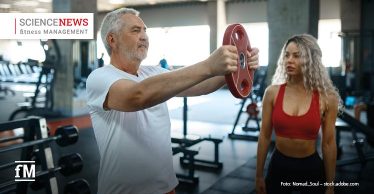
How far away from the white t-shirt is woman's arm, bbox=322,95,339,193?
0.74m

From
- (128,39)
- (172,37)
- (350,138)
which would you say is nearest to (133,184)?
(128,39)

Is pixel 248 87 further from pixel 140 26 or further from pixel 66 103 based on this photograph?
A: pixel 66 103

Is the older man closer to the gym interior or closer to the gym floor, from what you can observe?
the gym interior

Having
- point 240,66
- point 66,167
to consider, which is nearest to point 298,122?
point 240,66

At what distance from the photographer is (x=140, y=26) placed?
106 cm

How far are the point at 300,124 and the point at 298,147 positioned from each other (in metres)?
0.10

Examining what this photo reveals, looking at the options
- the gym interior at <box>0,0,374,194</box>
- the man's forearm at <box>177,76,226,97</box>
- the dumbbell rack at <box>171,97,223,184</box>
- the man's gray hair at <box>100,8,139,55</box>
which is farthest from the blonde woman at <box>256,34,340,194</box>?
the dumbbell rack at <box>171,97,223,184</box>

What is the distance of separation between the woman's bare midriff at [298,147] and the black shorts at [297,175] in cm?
2

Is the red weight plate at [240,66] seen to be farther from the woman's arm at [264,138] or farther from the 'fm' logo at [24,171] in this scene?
the 'fm' logo at [24,171]

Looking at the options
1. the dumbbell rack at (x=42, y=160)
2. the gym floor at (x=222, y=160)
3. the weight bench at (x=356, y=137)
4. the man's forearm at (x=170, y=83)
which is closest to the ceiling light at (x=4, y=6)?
the gym floor at (x=222, y=160)

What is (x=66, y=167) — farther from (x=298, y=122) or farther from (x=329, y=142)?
(x=329, y=142)

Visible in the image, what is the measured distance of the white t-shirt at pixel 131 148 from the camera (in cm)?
105

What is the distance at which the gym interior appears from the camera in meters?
2.21

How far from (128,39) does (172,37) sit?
11.7 meters
